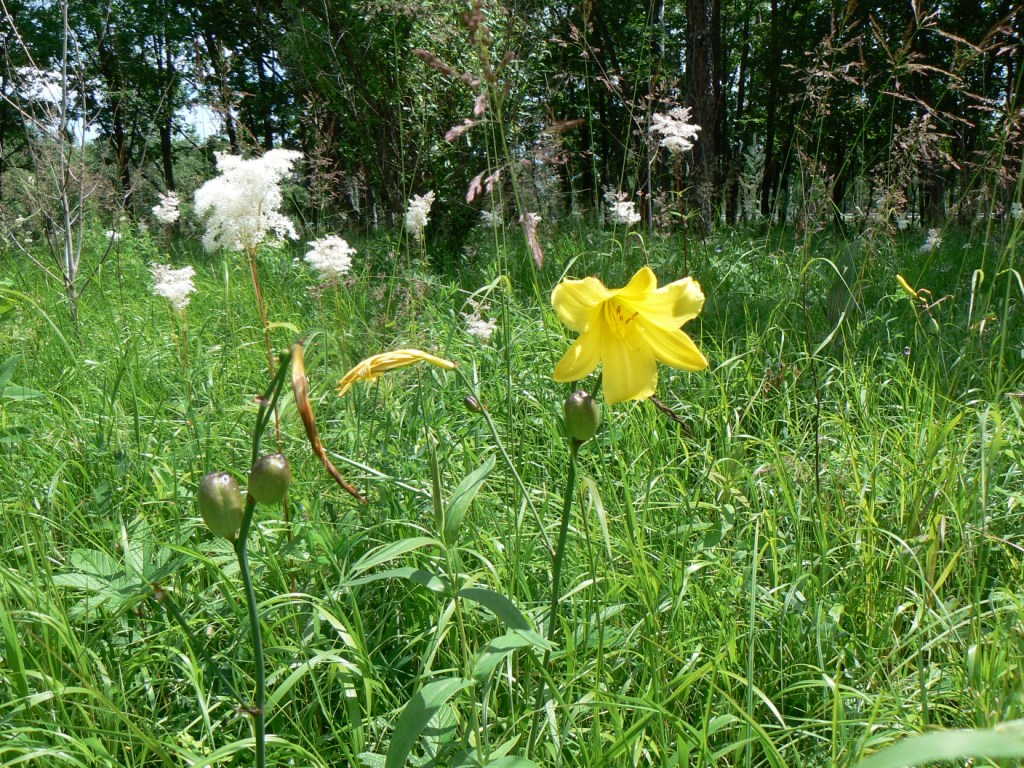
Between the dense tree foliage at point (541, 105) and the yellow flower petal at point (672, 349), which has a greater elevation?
the dense tree foliage at point (541, 105)

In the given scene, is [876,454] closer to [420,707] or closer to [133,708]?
[420,707]

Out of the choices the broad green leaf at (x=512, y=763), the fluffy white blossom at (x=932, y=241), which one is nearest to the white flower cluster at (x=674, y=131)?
the fluffy white blossom at (x=932, y=241)

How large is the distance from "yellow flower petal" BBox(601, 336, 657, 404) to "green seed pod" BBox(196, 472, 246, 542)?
0.47 meters

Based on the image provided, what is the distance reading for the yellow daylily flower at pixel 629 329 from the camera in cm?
87

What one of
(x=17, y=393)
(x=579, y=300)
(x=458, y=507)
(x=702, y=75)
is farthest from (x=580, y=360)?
(x=702, y=75)

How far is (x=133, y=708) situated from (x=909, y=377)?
2326 mm

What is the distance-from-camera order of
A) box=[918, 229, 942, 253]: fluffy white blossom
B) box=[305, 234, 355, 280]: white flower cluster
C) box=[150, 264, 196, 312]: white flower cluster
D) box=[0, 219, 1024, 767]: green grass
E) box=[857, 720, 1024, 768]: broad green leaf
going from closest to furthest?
1. box=[857, 720, 1024, 768]: broad green leaf
2. box=[0, 219, 1024, 767]: green grass
3. box=[150, 264, 196, 312]: white flower cluster
4. box=[305, 234, 355, 280]: white flower cluster
5. box=[918, 229, 942, 253]: fluffy white blossom

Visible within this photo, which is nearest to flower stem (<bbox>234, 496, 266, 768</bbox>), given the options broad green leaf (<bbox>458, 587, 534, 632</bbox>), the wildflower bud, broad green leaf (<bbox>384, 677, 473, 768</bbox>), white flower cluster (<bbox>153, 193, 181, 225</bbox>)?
broad green leaf (<bbox>384, 677, 473, 768</bbox>)

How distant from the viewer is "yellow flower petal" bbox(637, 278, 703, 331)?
35.6 inches

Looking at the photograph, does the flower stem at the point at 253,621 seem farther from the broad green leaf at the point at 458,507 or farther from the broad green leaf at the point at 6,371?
the broad green leaf at the point at 6,371

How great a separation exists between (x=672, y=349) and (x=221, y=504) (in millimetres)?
593

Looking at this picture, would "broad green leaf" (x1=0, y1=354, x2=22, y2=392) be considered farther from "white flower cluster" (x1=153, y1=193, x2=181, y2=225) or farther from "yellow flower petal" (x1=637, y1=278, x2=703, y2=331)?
"white flower cluster" (x1=153, y1=193, x2=181, y2=225)

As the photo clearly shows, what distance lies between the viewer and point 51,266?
14.8 ft

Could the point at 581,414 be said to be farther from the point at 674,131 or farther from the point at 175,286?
the point at 674,131
